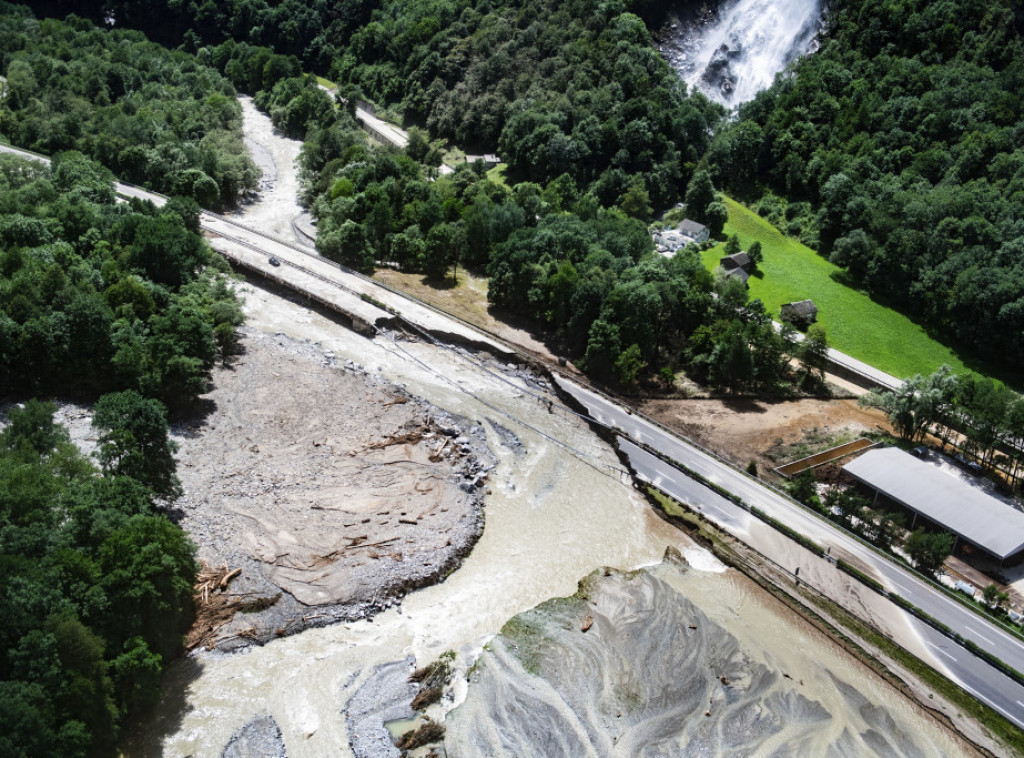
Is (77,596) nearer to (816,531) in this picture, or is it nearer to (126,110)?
(816,531)

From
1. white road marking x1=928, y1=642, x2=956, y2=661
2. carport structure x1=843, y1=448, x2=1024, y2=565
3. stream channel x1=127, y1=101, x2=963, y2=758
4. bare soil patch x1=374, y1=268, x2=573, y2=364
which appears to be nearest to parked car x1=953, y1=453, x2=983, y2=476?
carport structure x1=843, y1=448, x2=1024, y2=565

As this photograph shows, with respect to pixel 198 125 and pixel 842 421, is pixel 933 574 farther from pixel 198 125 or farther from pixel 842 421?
pixel 198 125

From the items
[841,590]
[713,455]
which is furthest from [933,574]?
[713,455]

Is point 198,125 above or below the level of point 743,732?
below

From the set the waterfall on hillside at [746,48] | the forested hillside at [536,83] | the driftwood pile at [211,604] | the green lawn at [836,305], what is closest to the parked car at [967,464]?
the green lawn at [836,305]

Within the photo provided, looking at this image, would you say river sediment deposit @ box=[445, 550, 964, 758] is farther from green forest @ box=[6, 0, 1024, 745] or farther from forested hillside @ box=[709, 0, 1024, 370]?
forested hillside @ box=[709, 0, 1024, 370]
